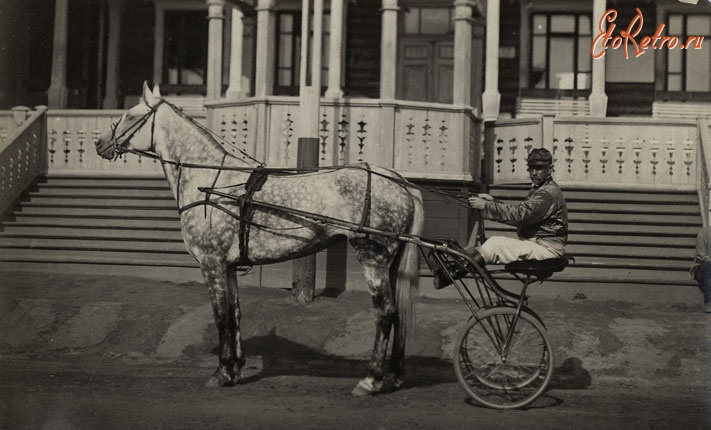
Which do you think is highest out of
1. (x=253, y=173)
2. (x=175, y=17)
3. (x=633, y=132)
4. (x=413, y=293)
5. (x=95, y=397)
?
(x=175, y=17)

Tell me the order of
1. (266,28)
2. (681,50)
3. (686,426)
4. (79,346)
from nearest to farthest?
(686,426)
(79,346)
(266,28)
(681,50)

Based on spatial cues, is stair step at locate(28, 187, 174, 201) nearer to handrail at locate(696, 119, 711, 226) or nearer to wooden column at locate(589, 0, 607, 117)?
wooden column at locate(589, 0, 607, 117)

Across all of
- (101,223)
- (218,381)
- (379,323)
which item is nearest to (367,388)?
(379,323)

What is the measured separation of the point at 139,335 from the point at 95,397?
3.27m

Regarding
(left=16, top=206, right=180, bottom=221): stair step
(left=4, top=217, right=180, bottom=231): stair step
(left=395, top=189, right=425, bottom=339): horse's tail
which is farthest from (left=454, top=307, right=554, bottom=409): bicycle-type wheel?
(left=16, top=206, right=180, bottom=221): stair step

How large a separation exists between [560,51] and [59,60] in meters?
11.6

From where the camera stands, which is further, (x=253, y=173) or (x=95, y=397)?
(x=253, y=173)

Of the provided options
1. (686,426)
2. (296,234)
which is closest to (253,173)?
(296,234)

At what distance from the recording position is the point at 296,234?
9430 millimetres

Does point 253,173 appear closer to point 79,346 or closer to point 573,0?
point 79,346

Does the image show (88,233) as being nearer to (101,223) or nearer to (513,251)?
(101,223)

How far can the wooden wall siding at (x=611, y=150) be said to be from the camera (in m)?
16.9

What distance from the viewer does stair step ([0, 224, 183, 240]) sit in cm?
1628

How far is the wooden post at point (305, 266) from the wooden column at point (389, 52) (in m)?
3.14
